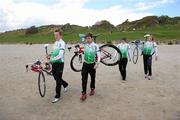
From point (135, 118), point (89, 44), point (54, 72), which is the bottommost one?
point (135, 118)

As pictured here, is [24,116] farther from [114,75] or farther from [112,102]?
[114,75]

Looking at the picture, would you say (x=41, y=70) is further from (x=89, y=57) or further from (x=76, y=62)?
(x=76, y=62)

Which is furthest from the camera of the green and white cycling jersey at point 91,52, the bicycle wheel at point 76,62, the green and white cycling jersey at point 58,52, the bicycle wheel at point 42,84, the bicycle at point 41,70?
the bicycle wheel at point 76,62

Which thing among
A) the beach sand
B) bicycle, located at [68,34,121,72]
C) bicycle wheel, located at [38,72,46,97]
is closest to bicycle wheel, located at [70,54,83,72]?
bicycle, located at [68,34,121,72]

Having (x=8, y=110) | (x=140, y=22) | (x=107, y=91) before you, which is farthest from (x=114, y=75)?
(x=140, y=22)

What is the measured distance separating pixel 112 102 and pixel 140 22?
2791 inches

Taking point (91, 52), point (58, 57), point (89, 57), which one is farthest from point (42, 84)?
point (91, 52)

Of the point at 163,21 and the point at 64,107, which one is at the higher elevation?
the point at 163,21

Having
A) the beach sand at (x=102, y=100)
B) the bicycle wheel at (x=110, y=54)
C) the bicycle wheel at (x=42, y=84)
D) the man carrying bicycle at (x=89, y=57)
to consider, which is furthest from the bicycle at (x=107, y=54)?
the bicycle wheel at (x=42, y=84)

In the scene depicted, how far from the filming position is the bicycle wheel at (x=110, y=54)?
14805mm

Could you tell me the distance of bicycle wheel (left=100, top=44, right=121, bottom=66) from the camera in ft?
48.6

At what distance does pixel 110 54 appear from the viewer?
1493 centimetres

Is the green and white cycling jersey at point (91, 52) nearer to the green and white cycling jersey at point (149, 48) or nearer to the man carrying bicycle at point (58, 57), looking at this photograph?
the man carrying bicycle at point (58, 57)

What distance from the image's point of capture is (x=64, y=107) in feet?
40.2
